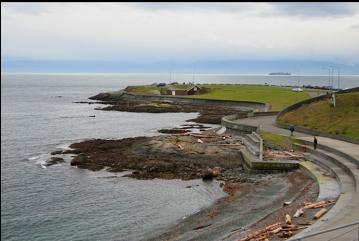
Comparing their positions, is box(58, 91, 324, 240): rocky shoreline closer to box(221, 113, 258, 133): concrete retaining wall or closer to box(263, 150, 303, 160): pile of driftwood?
box(221, 113, 258, 133): concrete retaining wall

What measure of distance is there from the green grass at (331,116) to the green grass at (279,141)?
424cm

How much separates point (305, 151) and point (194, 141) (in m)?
12.1

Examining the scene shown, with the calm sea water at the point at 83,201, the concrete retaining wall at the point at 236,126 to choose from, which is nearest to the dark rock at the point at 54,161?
the calm sea water at the point at 83,201

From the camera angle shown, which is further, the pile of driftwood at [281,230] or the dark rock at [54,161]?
the dark rock at [54,161]

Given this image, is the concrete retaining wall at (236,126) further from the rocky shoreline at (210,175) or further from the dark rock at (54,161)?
the dark rock at (54,161)

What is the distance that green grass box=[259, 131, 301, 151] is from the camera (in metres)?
39.8

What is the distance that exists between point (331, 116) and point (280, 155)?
12751 millimetres

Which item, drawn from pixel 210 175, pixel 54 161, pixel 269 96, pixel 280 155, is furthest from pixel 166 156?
pixel 269 96

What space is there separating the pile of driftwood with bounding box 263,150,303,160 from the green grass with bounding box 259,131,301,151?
1.42 meters

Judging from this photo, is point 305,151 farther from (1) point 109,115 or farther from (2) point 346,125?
(1) point 109,115

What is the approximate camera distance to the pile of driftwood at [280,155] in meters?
36.3

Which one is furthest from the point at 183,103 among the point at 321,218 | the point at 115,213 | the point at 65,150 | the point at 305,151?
the point at 321,218

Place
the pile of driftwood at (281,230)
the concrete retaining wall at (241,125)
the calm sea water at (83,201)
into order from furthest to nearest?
the concrete retaining wall at (241,125) < the calm sea water at (83,201) < the pile of driftwood at (281,230)

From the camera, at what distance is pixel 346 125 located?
141 feet
